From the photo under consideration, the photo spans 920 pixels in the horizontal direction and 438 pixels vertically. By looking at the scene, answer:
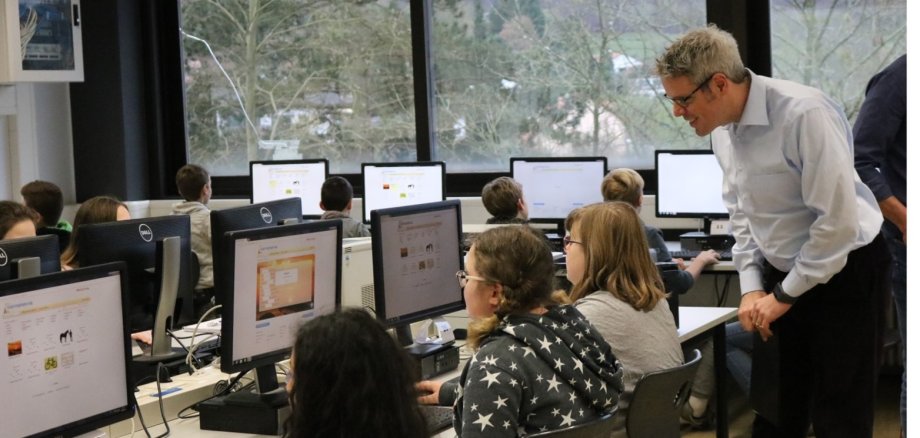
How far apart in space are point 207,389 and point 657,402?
1222 mm

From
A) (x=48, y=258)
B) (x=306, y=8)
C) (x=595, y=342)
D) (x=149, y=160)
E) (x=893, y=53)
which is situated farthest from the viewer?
(x=149, y=160)

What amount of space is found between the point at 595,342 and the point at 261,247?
88 centimetres

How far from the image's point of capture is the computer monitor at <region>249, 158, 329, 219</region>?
23.8ft

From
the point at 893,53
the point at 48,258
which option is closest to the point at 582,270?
the point at 48,258

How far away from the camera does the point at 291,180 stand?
7.35 meters

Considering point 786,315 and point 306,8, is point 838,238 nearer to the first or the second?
point 786,315

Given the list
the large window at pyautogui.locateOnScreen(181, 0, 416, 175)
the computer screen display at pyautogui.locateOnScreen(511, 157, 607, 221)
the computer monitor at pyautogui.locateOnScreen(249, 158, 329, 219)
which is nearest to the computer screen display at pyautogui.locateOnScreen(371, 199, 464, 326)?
the computer screen display at pyautogui.locateOnScreen(511, 157, 607, 221)

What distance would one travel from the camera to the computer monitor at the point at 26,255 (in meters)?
2.77

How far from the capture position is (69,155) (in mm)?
8070

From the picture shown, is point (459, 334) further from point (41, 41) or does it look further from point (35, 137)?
point (35, 137)

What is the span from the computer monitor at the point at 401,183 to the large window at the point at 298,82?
51 cm

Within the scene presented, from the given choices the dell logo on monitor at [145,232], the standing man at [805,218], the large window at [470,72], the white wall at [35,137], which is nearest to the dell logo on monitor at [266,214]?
the dell logo on monitor at [145,232]

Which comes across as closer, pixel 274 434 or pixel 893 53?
pixel 274 434

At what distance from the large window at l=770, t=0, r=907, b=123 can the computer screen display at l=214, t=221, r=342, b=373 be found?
3987 mm
